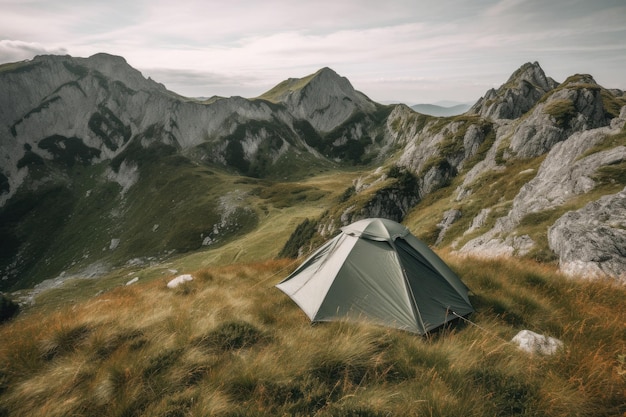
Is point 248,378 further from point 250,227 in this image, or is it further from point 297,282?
point 250,227

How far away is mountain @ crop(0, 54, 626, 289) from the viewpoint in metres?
24.4

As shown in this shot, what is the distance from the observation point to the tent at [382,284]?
29.8 ft

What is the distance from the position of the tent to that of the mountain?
8.88 metres

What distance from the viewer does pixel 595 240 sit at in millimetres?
14500

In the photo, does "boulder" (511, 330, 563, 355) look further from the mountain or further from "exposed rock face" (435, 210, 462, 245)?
"exposed rock face" (435, 210, 462, 245)

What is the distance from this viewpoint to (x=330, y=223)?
7475 cm

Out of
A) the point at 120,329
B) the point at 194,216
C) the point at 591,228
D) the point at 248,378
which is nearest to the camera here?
the point at 248,378

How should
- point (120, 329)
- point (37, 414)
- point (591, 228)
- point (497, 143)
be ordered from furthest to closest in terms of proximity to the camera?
point (497, 143), point (591, 228), point (120, 329), point (37, 414)

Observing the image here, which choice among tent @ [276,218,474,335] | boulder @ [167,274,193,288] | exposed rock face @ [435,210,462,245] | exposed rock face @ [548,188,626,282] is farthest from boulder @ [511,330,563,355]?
exposed rock face @ [435,210,462,245]

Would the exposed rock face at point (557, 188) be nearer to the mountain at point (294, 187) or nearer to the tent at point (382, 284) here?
the mountain at point (294, 187)

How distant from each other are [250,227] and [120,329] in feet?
324

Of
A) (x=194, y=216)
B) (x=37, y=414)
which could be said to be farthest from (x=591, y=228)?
(x=194, y=216)

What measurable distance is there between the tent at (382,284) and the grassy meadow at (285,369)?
1410 millimetres

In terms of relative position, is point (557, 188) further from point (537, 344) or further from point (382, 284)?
point (537, 344)
